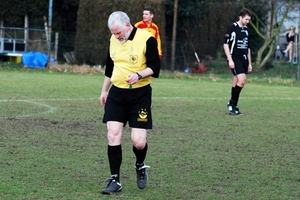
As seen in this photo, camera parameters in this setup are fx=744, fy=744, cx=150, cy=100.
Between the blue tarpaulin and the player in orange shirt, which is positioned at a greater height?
the player in orange shirt

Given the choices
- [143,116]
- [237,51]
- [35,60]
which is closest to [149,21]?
[237,51]

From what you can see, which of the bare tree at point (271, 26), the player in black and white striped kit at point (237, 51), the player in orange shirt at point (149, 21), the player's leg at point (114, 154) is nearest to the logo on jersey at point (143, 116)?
the player's leg at point (114, 154)

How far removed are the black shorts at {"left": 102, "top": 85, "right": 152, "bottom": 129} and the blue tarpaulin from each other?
852 inches

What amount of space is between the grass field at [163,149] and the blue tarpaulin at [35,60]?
407 inches

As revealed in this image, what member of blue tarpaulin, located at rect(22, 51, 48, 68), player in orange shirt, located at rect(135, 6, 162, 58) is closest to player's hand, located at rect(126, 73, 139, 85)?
player in orange shirt, located at rect(135, 6, 162, 58)

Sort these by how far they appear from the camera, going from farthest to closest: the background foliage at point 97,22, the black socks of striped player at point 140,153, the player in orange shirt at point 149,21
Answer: the background foliage at point 97,22, the player in orange shirt at point 149,21, the black socks of striped player at point 140,153

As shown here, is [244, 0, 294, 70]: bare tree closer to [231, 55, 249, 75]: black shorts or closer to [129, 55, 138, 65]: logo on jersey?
[231, 55, 249, 75]: black shorts

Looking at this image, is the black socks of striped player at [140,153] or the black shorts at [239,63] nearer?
the black socks of striped player at [140,153]

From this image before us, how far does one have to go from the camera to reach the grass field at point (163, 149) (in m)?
7.32

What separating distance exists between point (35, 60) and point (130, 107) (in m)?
21.9

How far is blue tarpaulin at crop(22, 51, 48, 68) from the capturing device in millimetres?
28703

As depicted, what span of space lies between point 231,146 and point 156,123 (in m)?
2.63

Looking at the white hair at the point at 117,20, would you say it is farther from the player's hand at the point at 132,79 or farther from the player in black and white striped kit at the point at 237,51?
the player in black and white striped kit at the point at 237,51

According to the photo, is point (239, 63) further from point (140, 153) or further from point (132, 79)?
point (132, 79)
